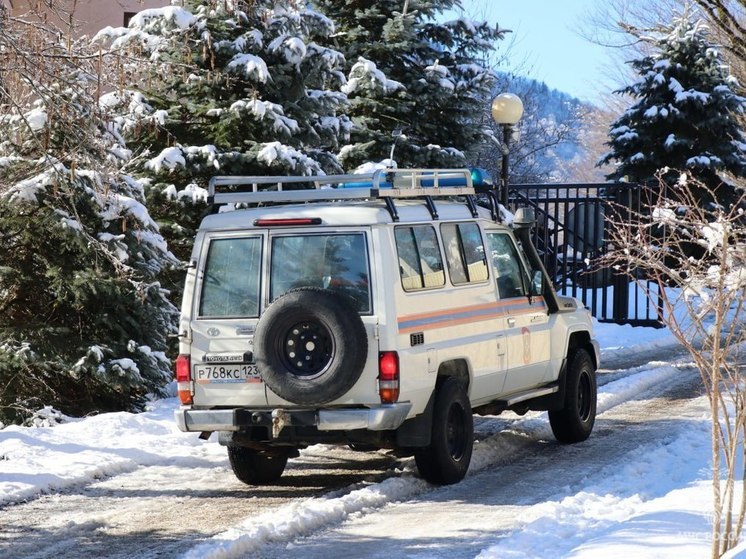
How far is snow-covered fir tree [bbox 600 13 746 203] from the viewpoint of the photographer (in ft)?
101

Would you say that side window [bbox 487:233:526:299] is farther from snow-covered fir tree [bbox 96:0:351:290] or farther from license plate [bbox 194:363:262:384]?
snow-covered fir tree [bbox 96:0:351:290]

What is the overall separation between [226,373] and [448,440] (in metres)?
1.84

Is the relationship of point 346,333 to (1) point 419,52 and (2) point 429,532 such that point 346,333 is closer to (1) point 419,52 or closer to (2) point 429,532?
(2) point 429,532

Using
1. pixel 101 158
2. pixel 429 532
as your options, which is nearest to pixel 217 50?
pixel 101 158

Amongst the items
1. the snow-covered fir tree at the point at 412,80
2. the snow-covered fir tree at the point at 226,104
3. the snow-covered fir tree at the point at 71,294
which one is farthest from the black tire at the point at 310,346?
the snow-covered fir tree at the point at 412,80

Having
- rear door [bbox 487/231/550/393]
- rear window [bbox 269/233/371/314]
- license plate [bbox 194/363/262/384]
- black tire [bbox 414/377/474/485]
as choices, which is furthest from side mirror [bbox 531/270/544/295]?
license plate [bbox 194/363/262/384]

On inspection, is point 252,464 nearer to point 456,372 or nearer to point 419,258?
point 456,372

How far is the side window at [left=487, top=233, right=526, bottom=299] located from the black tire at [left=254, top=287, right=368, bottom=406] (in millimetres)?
2368

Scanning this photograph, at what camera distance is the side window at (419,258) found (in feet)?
29.5

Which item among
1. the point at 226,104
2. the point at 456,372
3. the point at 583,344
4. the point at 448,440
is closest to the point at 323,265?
the point at 456,372

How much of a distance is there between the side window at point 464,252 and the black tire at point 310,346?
151cm

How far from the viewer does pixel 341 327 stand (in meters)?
8.36

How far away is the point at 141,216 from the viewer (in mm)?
13508

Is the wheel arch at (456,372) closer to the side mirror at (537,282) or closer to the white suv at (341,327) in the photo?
the white suv at (341,327)
